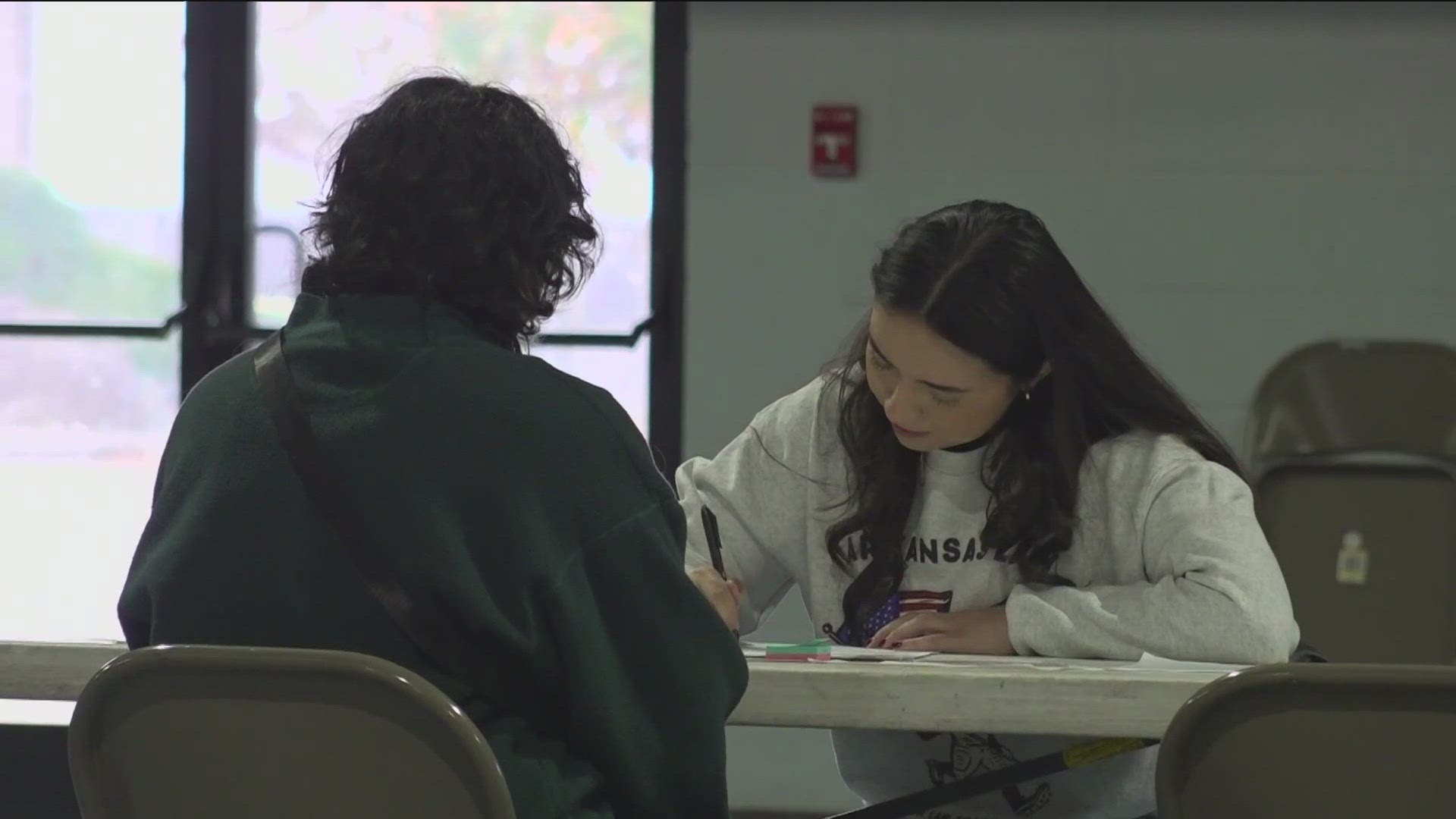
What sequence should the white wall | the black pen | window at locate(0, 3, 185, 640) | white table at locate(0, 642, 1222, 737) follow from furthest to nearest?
window at locate(0, 3, 185, 640), the white wall, the black pen, white table at locate(0, 642, 1222, 737)

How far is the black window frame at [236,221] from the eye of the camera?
11.3ft

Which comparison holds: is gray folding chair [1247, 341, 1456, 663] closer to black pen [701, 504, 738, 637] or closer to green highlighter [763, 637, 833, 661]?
black pen [701, 504, 738, 637]

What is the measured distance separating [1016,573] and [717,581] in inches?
13.4

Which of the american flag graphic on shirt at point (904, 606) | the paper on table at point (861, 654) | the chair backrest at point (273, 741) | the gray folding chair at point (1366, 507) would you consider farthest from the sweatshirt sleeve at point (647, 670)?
the gray folding chair at point (1366, 507)

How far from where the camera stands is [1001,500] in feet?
5.82

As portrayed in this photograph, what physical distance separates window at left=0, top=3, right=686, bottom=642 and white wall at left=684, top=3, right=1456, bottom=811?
291 millimetres

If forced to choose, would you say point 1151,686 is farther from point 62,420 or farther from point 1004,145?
point 62,420

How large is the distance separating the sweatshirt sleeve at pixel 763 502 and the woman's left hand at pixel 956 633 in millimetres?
242

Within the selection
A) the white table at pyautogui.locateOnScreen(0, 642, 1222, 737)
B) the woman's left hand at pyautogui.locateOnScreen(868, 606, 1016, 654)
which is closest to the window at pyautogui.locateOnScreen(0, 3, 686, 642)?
the woman's left hand at pyautogui.locateOnScreen(868, 606, 1016, 654)

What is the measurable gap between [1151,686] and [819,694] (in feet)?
0.95

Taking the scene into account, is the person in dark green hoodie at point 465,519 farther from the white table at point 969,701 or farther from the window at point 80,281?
the window at point 80,281

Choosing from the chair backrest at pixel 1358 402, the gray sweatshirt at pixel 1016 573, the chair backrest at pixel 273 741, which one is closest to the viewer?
the chair backrest at pixel 273 741

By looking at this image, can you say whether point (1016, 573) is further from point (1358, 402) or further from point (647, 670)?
point (1358, 402)

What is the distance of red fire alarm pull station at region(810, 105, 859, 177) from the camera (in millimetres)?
3295
